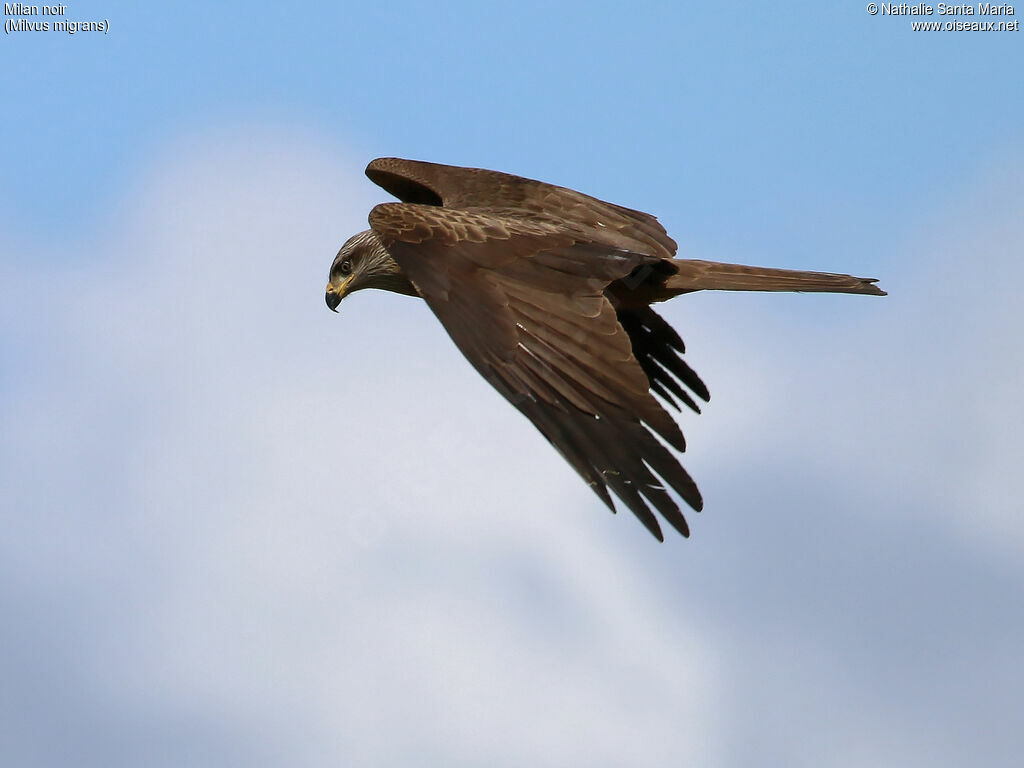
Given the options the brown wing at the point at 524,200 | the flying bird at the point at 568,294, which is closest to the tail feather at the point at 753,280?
the flying bird at the point at 568,294

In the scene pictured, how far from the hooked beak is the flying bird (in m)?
0.01

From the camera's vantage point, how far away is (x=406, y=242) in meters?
8.63

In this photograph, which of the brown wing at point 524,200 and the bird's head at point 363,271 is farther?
the bird's head at point 363,271

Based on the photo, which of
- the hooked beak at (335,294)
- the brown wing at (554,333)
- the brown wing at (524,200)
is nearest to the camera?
the brown wing at (554,333)

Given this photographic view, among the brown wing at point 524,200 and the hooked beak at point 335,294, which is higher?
the brown wing at point 524,200

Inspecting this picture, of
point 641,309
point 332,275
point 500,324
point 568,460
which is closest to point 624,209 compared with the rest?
point 641,309

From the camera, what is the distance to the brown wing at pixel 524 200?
1005 centimetres

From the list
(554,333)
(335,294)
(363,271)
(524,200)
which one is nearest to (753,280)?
(524,200)

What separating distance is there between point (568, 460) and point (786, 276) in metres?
3.01

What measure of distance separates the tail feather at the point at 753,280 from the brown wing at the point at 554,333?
60cm

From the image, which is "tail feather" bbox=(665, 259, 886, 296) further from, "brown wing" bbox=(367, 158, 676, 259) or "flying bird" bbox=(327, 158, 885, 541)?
"brown wing" bbox=(367, 158, 676, 259)

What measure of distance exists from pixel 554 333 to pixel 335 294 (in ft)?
11.1

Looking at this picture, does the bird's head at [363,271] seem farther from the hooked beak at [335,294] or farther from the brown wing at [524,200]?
the brown wing at [524,200]

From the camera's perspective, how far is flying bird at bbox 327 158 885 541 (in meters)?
7.21
